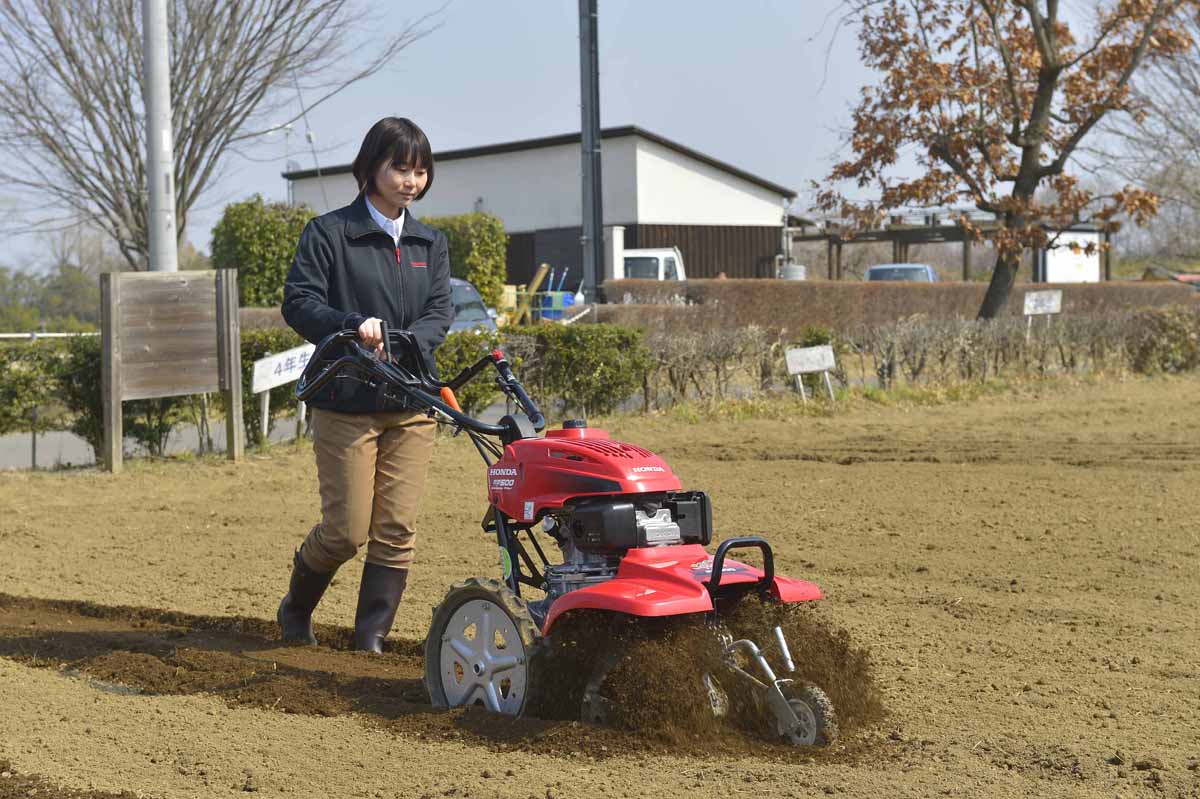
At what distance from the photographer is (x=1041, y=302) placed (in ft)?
64.4

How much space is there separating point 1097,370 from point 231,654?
1646 cm

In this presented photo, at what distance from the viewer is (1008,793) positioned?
3963 mm

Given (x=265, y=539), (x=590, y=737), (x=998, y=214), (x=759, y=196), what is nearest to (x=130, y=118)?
(x=265, y=539)

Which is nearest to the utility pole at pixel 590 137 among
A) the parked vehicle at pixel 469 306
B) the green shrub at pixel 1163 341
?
the parked vehicle at pixel 469 306

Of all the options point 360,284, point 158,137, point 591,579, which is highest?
point 158,137

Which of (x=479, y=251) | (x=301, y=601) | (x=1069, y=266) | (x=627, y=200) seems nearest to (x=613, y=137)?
(x=627, y=200)

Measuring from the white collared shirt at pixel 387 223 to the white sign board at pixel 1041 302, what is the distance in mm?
15323

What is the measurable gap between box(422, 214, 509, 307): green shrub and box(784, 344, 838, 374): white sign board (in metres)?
12.1

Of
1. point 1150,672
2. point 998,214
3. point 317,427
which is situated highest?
point 998,214

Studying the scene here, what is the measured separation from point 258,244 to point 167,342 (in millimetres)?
12868

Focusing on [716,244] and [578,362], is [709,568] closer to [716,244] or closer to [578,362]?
[578,362]

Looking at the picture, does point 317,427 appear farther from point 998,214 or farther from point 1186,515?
point 998,214

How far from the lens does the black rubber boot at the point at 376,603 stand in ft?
18.8

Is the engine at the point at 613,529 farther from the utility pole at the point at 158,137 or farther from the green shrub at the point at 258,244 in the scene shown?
the green shrub at the point at 258,244
